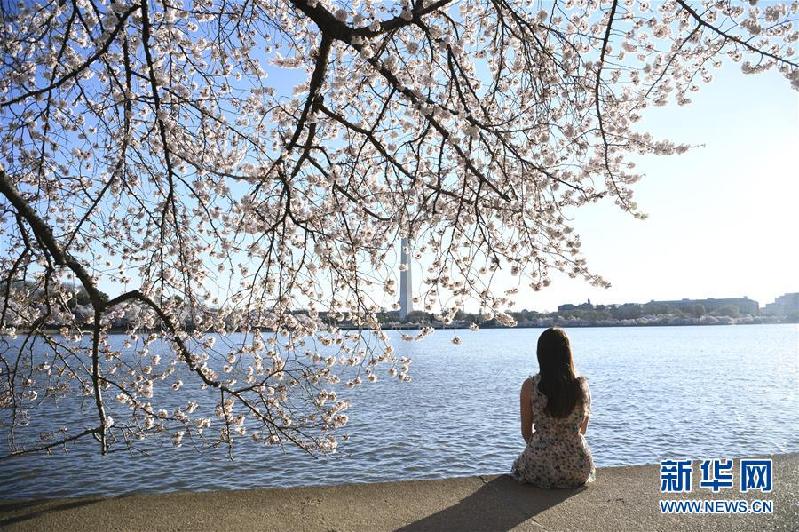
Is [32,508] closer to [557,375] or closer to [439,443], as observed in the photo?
[557,375]

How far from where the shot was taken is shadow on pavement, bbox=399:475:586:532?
Result: 12.5ft

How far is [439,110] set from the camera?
174 inches

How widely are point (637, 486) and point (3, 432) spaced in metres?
13.0

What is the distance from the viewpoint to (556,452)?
14.9ft

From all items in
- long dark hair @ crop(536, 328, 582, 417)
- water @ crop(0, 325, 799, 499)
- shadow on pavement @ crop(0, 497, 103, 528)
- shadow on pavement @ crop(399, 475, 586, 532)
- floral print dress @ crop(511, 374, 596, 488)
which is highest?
long dark hair @ crop(536, 328, 582, 417)

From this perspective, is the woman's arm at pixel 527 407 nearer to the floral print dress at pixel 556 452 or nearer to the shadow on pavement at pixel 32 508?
the floral print dress at pixel 556 452

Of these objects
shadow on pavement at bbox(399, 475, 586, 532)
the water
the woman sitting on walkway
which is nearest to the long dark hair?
the woman sitting on walkway

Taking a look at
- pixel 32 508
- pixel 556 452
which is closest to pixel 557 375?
pixel 556 452

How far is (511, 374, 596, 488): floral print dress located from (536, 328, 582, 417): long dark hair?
6 cm

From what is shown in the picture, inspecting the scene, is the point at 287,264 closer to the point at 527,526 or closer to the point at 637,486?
the point at 527,526

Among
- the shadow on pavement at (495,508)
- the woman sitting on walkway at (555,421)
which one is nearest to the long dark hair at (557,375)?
the woman sitting on walkway at (555,421)

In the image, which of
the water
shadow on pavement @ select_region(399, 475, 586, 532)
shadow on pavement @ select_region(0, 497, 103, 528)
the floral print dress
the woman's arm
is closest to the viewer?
shadow on pavement @ select_region(399, 475, 586, 532)

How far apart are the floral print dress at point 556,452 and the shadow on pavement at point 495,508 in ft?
0.27

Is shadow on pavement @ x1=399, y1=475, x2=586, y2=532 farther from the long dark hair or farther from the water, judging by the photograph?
the water
